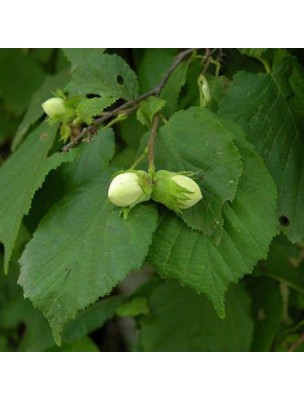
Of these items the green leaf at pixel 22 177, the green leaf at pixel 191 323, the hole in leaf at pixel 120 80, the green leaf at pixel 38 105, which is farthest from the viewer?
the green leaf at pixel 191 323

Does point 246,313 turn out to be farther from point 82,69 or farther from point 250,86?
point 82,69

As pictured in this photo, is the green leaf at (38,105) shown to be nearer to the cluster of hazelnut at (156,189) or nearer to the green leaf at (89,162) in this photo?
the green leaf at (89,162)

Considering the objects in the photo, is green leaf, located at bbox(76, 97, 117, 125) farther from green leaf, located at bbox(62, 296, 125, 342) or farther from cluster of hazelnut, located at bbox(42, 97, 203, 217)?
green leaf, located at bbox(62, 296, 125, 342)

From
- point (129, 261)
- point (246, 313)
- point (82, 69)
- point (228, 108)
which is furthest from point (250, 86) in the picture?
point (246, 313)

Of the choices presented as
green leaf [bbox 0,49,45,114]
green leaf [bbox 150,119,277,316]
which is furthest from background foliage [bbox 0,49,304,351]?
green leaf [bbox 0,49,45,114]

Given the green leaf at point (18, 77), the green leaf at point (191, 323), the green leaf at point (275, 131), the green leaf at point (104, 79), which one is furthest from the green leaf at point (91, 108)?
the green leaf at point (18, 77)

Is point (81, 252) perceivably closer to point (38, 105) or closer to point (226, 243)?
point (226, 243)

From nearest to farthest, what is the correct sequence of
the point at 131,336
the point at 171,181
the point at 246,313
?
the point at 171,181, the point at 246,313, the point at 131,336

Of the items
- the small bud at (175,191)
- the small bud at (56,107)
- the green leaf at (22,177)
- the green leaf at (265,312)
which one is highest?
the small bud at (56,107)
